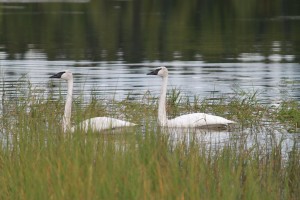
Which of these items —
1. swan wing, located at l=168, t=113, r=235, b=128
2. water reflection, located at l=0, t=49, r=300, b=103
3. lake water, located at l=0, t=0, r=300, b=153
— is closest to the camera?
swan wing, located at l=168, t=113, r=235, b=128

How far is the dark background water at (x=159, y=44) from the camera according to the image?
29.2 metres

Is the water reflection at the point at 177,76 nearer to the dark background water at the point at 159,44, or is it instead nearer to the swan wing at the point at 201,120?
the dark background water at the point at 159,44

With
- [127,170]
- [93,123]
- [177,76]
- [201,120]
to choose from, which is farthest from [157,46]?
[127,170]

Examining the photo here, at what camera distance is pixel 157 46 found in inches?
1866

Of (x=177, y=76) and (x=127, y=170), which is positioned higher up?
(x=177, y=76)

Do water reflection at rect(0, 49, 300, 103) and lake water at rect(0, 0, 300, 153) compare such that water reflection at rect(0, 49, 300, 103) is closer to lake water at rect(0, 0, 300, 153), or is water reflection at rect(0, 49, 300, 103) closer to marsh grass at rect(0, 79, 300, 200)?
lake water at rect(0, 0, 300, 153)

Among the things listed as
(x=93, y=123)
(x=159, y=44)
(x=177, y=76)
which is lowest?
(x=93, y=123)

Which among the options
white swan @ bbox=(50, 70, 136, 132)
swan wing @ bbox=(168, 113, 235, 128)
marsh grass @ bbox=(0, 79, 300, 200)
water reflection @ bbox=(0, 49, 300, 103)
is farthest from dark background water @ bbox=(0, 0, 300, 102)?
marsh grass @ bbox=(0, 79, 300, 200)

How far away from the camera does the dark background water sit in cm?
2922

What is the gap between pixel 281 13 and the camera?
238 ft

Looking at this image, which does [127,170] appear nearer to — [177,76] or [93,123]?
[93,123]

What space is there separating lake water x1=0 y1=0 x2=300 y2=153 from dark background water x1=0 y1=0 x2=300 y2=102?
4 centimetres

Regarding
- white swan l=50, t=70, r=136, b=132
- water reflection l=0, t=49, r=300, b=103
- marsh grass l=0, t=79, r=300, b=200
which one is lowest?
marsh grass l=0, t=79, r=300, b=200

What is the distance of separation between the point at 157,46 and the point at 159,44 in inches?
25.4
